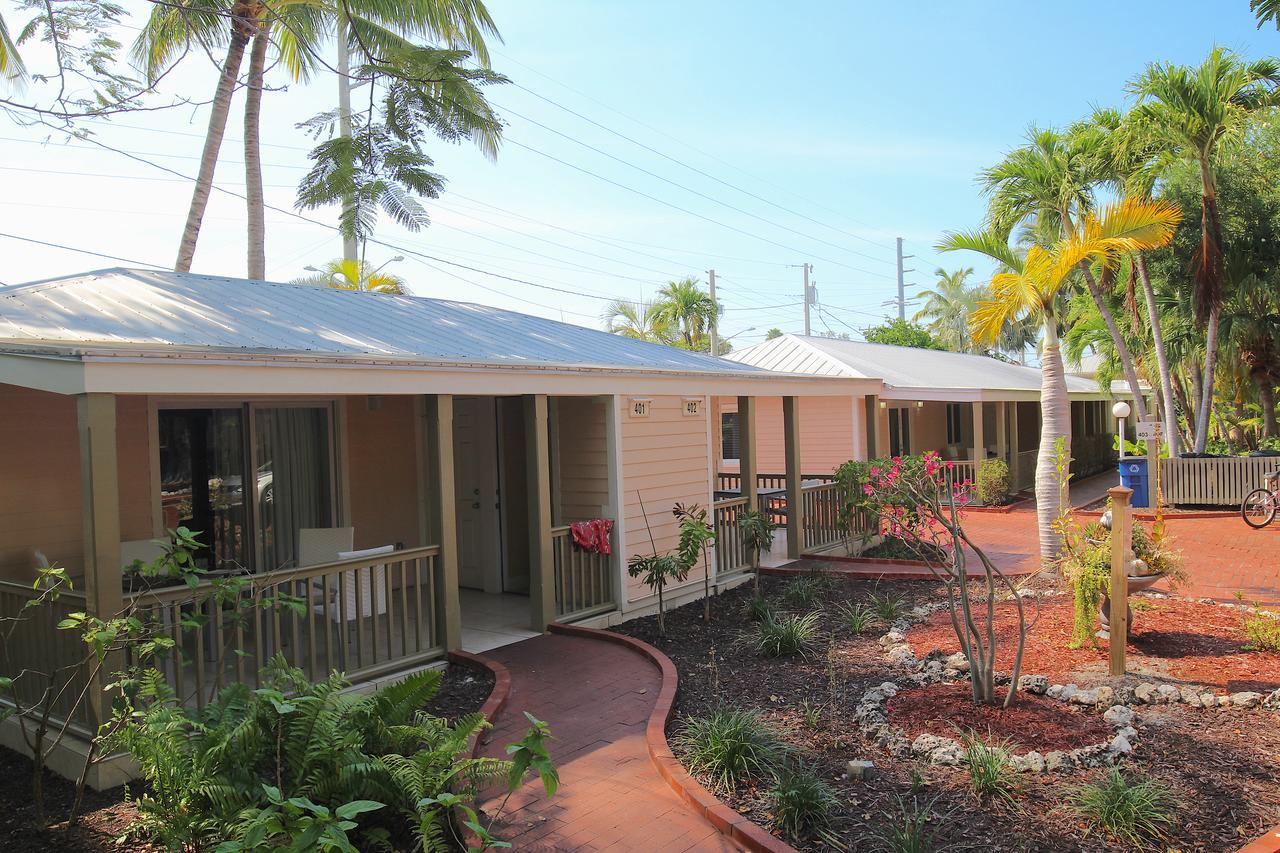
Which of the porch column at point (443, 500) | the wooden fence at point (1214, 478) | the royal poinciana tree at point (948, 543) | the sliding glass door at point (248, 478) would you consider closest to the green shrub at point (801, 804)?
the royal poinciana tree at point (948, 543)

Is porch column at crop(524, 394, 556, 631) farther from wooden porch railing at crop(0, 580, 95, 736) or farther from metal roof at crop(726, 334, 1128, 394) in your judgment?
metal roof at crop(726, 334, 1128, 394)

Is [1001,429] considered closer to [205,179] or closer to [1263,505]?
[1263,505]

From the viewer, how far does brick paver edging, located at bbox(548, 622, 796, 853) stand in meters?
4.11

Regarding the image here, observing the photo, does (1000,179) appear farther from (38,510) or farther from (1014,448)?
(38,510)

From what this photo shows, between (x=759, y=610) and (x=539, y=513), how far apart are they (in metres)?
2.45

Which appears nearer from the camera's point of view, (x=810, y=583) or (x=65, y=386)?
(x=65, y=386)

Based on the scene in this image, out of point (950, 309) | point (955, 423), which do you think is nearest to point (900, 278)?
point (950, 309)

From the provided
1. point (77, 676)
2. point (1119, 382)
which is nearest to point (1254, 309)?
point (1119, 382)

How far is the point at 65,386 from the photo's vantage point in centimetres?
484

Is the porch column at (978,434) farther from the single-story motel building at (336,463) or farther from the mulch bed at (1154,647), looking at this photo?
the mulch bed at (1154,647)

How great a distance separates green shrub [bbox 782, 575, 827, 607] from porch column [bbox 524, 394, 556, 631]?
2.79m

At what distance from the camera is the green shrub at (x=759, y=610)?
331 inches

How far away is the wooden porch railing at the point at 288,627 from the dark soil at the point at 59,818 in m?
0.70

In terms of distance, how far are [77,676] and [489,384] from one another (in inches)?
137
